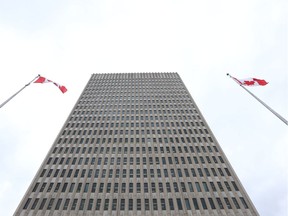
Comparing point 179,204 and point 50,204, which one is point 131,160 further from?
point 50,204

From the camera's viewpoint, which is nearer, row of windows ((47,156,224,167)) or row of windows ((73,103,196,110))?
row of windows ((47,156,224,167))

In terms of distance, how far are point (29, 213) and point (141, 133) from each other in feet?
104

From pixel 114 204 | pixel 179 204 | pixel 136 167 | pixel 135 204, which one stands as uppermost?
pixel 136 167

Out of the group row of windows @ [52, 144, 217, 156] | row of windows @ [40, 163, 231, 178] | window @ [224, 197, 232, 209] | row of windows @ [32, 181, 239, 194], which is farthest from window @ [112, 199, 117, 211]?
window @ [224, 197, 232, 209]

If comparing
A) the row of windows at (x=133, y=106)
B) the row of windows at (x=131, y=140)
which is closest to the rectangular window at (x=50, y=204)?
the row of windows at (x=131, y=140)

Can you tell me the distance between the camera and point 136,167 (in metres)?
48.1

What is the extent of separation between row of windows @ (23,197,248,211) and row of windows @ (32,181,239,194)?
83.7 inches

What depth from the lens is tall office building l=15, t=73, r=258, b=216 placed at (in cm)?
3975

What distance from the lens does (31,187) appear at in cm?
4294

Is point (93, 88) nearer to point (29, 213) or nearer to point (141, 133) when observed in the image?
point (141, 133)

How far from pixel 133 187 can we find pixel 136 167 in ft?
17.8

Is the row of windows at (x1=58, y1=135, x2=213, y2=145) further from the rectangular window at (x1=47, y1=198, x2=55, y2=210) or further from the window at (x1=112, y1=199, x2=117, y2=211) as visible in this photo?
the rectangular window at (x1=47, y1=198, x2=55, y2=210)

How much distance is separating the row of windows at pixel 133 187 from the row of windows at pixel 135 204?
6.98ft

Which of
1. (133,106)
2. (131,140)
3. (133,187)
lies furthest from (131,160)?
(133,106)
